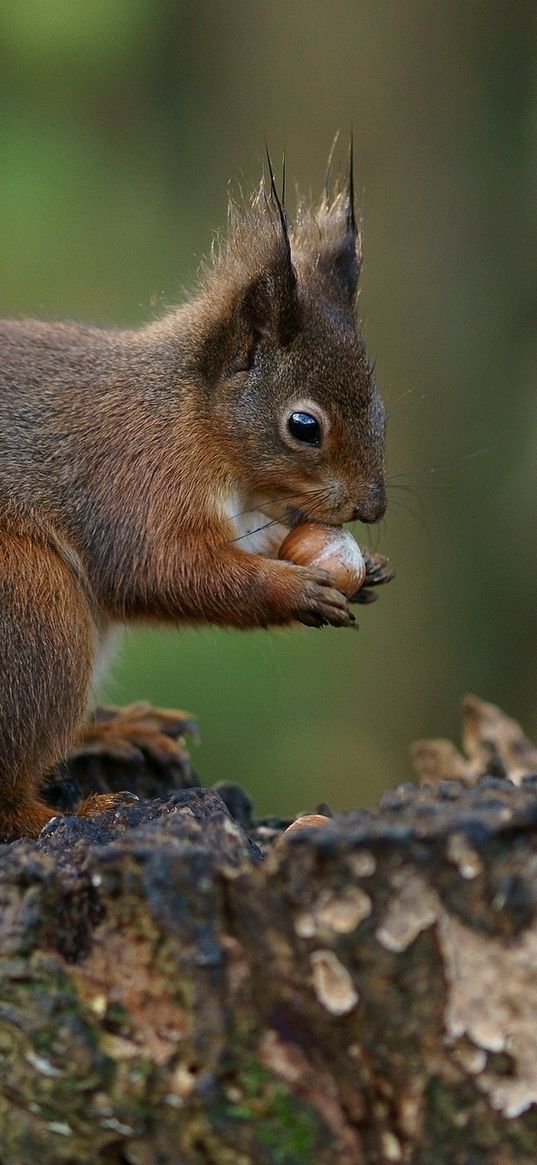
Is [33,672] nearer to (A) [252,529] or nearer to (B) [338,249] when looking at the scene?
(A) [252,529]

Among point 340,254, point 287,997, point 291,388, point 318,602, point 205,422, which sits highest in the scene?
point 340,254

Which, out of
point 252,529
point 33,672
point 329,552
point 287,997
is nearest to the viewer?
point 287,997

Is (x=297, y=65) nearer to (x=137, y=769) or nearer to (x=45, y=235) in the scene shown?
(x=45, y=235)

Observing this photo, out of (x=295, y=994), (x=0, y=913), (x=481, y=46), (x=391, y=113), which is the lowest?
(x=0, y=913)

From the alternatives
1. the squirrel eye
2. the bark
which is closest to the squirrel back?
the squirrel eye

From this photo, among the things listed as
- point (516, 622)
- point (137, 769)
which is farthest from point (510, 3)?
point (137, 769)

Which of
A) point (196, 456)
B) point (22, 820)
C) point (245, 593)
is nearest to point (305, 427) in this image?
point (196, 456)

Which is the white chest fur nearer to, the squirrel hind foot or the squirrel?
the squirrel

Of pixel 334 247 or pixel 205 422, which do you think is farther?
pixel 334 247
